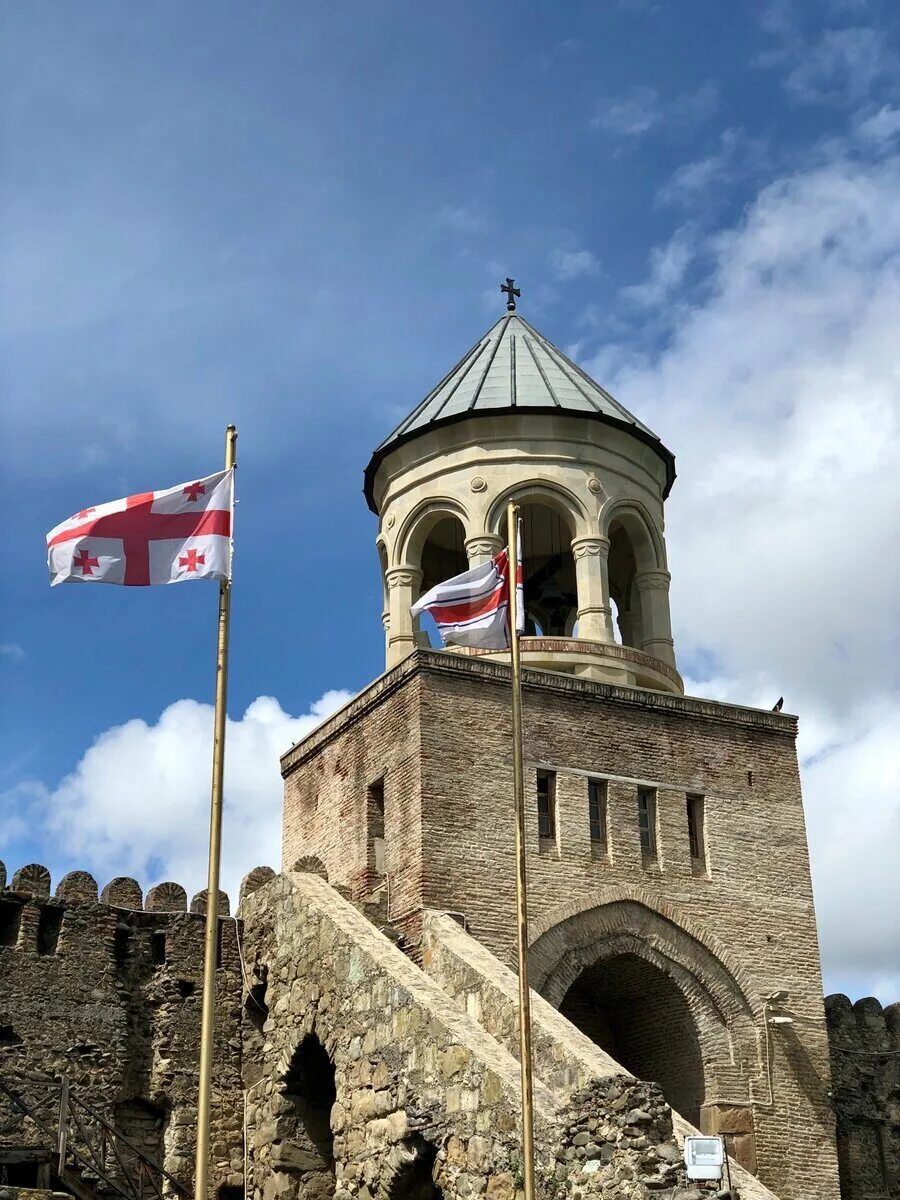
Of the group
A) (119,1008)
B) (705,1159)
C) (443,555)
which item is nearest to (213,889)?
(705,1159)

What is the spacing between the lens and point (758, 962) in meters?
22.6

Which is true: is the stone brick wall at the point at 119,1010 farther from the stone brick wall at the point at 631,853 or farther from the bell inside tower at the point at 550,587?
the bell inside tower at the point at 550,587

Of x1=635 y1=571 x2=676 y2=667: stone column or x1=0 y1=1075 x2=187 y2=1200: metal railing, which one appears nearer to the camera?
x1=0 y1=1075 x2=187 y2=1200: metal railing

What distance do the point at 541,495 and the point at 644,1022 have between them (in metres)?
8.07

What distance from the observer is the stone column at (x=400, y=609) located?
24.8 metres

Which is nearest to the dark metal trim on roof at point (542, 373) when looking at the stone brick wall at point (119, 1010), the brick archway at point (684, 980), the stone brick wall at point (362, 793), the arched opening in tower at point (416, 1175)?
the stone brick wall at point (362, 793)

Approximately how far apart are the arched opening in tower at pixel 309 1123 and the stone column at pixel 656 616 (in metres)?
8.35

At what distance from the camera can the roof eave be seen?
991 inches

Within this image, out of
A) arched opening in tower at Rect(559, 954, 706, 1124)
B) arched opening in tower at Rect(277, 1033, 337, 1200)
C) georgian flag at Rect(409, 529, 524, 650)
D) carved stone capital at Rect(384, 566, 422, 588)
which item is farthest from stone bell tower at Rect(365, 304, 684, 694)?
arched opening in tower at Rect(277, 1033, 337, 1200)

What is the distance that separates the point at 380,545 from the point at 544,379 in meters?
3.88

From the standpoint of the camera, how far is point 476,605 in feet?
58.7

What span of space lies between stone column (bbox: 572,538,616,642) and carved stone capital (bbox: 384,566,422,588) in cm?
263

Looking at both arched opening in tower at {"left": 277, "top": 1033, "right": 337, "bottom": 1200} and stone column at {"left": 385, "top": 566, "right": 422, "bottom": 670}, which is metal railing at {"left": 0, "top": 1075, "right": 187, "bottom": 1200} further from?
stone column at {"left": 385, "top": 566, "right": 422, "bottom": 670}

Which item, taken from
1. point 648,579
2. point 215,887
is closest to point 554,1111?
point 215,887
